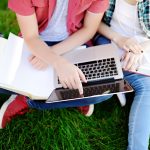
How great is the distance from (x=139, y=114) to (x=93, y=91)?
0.27m

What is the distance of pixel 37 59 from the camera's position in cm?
166

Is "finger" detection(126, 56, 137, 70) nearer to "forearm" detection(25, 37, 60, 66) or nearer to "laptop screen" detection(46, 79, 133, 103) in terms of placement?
"laptop screen" detection(46, 79, 133, 103)

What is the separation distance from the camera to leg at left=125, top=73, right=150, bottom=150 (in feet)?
5.53

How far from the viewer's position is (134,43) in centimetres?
173

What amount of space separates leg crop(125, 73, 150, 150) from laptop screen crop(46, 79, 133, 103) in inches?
6.7

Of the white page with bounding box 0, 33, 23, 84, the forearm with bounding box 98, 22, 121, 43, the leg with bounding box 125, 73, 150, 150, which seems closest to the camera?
the white page with bounding box 0, 33, 23, 84

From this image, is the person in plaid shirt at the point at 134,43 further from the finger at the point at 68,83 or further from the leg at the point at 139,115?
the finger at the point at 68,83

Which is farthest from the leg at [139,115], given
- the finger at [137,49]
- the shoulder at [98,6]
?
the shoulder at [98,6]

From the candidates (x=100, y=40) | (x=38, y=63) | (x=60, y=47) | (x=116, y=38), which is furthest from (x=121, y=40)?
(x=38, y=63)

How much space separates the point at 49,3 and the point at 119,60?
0.38m

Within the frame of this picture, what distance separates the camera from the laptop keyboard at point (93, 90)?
1.59m

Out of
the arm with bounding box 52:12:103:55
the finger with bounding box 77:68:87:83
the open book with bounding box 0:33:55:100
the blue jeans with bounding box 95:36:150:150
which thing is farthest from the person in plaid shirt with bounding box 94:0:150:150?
the open book with bounding box 0:33:55:100

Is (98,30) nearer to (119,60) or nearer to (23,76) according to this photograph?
(119,60)

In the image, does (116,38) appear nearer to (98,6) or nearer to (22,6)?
(98,6)
